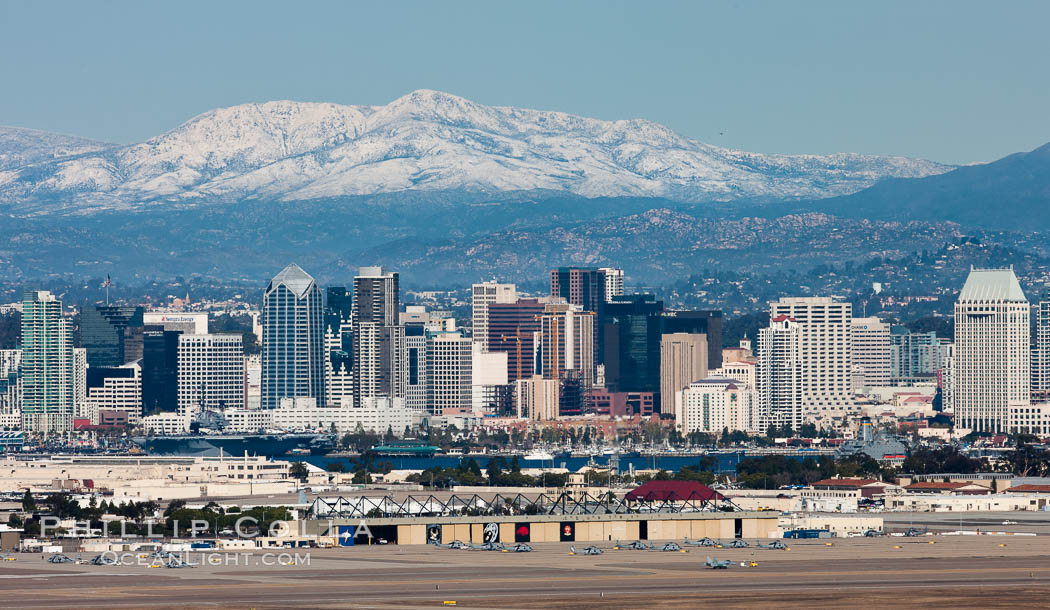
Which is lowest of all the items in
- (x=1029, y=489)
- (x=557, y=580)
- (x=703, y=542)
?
(x=1029, y=489)

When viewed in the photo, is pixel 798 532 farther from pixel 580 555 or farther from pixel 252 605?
pixel 252 605

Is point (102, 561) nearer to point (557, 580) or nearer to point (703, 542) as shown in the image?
point (557, 580)

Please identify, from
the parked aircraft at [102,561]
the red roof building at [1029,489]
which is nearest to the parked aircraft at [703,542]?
the parked aircraft at [102,561]

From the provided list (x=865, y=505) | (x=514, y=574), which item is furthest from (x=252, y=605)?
(x=865, y=505)

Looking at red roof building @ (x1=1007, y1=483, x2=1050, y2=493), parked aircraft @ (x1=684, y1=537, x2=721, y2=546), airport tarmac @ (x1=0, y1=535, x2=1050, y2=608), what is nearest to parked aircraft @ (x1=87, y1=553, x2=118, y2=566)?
airport tarmac @ (x1=0, y1=535, x2=1050, y2=608)

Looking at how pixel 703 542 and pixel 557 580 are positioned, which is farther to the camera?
pixel 703 542

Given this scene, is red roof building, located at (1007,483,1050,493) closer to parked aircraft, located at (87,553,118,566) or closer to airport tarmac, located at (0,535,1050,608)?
airport tarmac, located at (0,535,1050,608)

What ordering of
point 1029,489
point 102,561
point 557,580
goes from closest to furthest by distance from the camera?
1. point 557,580
2. point 102,561
3. point 1029,489

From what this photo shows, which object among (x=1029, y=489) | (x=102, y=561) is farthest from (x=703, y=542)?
(x=1029, y=489)
